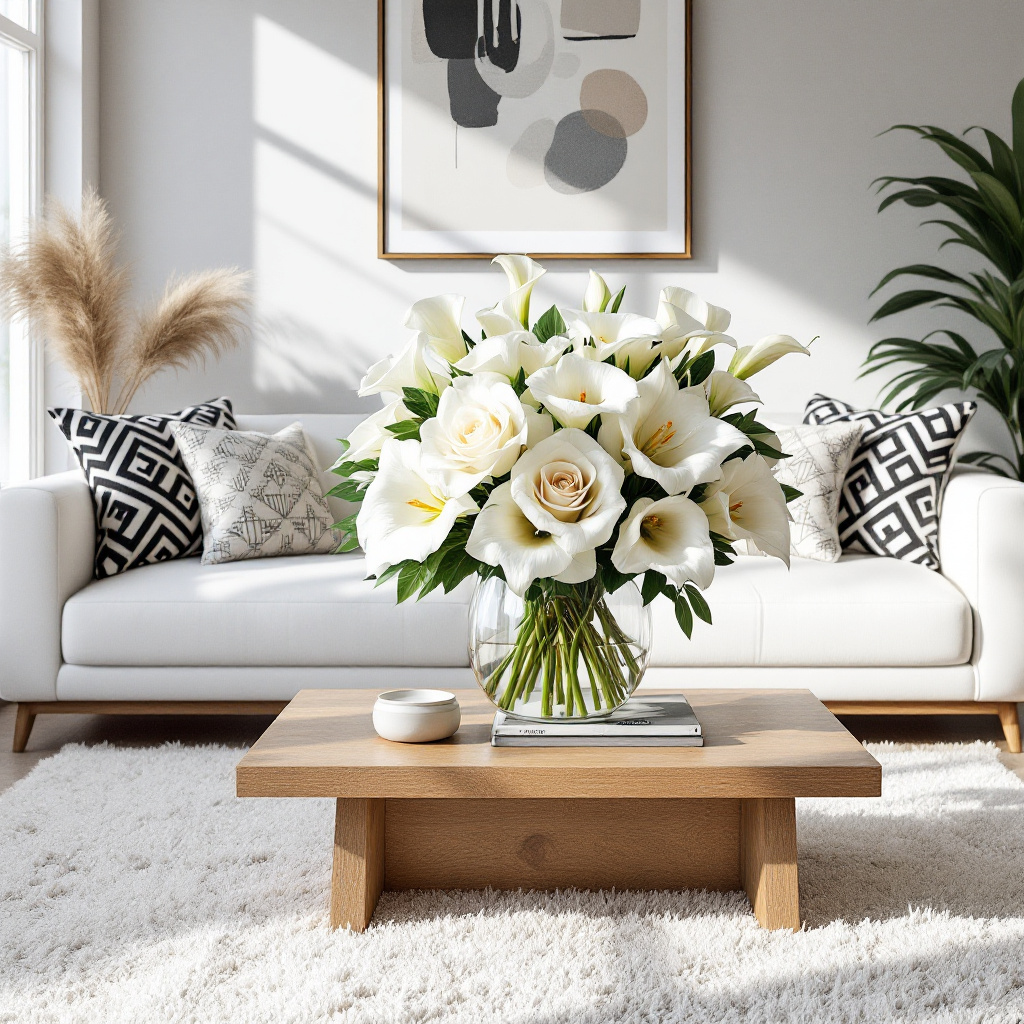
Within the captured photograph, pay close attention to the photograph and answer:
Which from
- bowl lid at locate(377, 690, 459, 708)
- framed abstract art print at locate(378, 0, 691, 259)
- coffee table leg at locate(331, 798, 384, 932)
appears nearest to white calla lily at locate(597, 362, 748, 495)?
bowl lid at locate(377, 690, 459, 708)

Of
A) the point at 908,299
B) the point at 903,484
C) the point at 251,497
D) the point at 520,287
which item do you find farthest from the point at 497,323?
the point at 908,299

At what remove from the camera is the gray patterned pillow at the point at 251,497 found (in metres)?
2.90

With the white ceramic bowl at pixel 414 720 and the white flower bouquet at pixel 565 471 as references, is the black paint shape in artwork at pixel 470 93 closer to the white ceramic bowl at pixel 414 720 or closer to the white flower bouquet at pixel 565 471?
the white flower bouquet at pixel 565 471

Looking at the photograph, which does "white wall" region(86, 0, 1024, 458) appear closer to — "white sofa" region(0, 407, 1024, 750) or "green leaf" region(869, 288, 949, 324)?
"green leaf" region(869, 288, 949, 324)

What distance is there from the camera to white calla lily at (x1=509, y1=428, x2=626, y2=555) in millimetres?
1306

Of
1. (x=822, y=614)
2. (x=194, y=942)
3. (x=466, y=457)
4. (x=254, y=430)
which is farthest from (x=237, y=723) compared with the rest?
(x=466, y=457)

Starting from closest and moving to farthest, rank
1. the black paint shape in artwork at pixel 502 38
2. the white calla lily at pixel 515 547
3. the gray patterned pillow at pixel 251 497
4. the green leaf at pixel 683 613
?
the white calla lily at pixel 515 547
the green leaf at pixel 683 613
the gray patterned pillow at pixel 251 497
the black paint shape in artwork at pixel 502 38

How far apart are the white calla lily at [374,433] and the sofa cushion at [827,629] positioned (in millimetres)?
1243

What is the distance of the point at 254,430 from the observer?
3420 millimetres

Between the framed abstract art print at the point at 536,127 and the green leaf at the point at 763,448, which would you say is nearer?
the green leaf at the point at 763,448

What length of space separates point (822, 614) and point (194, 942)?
5.40 ft

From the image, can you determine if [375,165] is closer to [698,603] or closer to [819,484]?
[819,484]

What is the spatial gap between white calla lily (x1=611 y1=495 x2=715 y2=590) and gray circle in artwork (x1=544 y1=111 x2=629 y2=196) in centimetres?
257

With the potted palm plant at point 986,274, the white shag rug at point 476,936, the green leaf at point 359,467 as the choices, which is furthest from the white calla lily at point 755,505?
the potted palm plant at point 986,274
